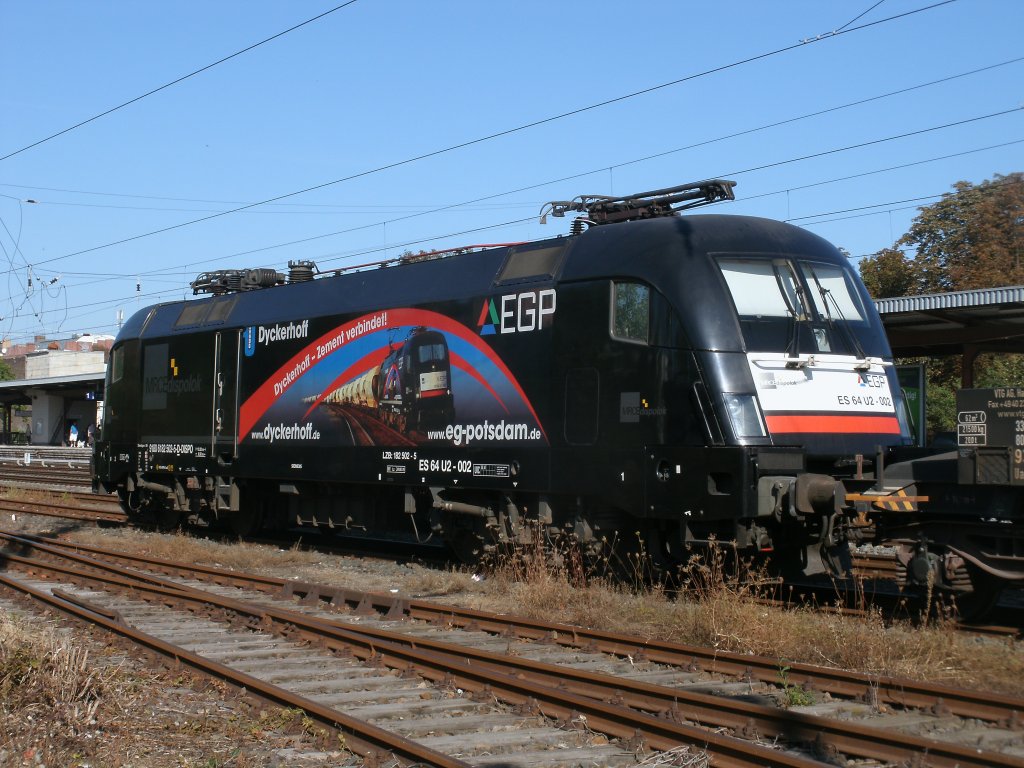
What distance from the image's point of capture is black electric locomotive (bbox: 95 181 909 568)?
32.9ft

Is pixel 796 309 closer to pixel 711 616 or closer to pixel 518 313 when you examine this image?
pixel 518 313

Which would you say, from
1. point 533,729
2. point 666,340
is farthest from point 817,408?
point 533,729

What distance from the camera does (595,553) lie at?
11297 millimetres

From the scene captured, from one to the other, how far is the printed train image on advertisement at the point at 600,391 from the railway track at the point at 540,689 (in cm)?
198

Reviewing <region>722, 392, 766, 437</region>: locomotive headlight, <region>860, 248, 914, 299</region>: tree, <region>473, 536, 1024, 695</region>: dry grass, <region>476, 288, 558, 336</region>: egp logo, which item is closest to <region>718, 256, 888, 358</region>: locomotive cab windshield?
<region>722, 392, 766, 437</region>: locomotive headlight

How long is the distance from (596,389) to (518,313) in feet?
4.97

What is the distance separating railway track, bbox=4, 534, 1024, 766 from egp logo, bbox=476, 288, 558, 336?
3216mm

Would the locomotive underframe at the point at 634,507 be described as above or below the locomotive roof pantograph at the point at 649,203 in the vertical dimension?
below

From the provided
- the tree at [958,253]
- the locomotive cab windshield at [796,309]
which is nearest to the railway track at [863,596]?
the locomotive cab windshield at [796,309]

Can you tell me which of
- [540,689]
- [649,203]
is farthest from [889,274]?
[540,689]

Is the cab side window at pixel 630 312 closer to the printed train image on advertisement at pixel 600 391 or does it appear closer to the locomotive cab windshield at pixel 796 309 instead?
the printed train image on advertisement at pixel 600 391

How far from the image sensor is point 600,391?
11.0 m

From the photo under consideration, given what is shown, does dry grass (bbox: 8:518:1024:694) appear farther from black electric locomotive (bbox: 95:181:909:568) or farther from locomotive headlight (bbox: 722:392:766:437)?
locomotive headlight (bbox: 722:392:766:437)

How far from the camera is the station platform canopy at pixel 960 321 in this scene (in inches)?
640
